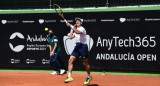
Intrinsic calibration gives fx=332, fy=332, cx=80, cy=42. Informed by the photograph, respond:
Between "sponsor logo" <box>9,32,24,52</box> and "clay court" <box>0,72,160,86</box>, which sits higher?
"sponsor logo" <box>9,32,24,52</box>

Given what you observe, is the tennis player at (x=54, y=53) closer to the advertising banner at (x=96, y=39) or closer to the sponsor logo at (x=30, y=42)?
the advertising banner at (x=96, y=39)

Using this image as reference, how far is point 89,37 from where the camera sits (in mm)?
14875

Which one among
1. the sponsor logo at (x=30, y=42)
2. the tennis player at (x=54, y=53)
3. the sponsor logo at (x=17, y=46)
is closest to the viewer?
the tennis player at (x=54, y=53)

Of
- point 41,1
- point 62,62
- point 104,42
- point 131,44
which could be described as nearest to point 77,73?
point 62,62

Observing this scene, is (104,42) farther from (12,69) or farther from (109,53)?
(12,69)

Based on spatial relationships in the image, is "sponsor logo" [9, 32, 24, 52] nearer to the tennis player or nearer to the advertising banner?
the advertising banner

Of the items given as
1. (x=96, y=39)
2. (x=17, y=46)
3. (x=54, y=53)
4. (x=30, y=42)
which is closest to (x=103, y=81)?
(x=96, y=39)

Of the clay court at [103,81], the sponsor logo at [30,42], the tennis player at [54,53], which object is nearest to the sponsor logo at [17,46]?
the sponsor logo at [30,42]

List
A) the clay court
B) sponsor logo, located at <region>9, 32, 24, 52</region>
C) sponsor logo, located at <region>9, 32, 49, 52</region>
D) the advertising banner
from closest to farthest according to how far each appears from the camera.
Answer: the clay court → the advertising banner → sponsor logo, located at <region>9, 32, 49, 52</region> → sponsor logo, located at <region>9, 32, 24, 52</region>

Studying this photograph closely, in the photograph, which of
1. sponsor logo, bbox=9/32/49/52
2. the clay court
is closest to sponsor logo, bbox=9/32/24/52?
sponsor logo, bbox=9/32/49/52

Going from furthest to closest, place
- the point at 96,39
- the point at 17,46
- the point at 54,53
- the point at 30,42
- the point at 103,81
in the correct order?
the point at 17,46 → the point at 30,42 → the point at 54,53 → the point at 96,39 → the point at 103,81

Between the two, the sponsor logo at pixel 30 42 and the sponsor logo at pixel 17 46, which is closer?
the sponsor logo at pixel 30 42

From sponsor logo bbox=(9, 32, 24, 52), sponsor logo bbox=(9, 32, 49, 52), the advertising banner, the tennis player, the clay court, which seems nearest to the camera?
the clay court

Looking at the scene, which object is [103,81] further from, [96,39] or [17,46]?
[17,46]
